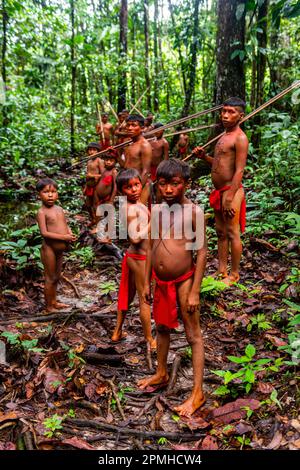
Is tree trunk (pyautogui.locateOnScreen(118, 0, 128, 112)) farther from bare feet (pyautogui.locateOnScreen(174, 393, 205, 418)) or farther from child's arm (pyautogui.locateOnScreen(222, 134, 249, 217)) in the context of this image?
bare feet (pyautogui.locateOnScreen(174, 393, 205, 418))

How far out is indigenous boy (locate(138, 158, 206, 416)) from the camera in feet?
10.2

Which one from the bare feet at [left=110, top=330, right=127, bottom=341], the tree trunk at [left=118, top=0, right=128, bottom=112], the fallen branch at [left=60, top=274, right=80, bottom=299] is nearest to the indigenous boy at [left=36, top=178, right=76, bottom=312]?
the fallen branch at [left=60, top=274, right=80, bottom=299]

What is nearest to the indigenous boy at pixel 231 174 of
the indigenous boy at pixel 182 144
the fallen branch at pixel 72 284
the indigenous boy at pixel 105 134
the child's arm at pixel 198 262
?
the child's arm at pixel 198 262

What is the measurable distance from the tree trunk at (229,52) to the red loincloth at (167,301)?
5.61 meters

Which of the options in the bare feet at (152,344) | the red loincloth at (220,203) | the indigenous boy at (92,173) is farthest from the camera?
the indigenous boy at (92,173)

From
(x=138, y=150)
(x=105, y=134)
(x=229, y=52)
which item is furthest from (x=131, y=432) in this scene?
(x=105, y=134)

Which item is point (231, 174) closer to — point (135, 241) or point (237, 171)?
point (237, 171)

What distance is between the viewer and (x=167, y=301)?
3.19 metres

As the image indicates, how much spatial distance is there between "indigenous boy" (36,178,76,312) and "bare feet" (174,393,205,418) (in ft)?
7.97

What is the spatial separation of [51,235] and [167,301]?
2149 millimetres

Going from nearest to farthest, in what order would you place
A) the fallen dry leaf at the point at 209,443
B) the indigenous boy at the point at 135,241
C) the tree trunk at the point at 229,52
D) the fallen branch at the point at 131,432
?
the fallen dry leaf at the point at 209,443
the fallen branch at the point at 131,432
the indigenous boy at the point at 135,241
the tree trunk at the point at 229,52

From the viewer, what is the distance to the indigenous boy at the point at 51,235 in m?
4.82

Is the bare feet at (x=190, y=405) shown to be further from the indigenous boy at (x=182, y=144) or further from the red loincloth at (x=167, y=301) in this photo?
the indigenous boy at (x=182, y=144)
